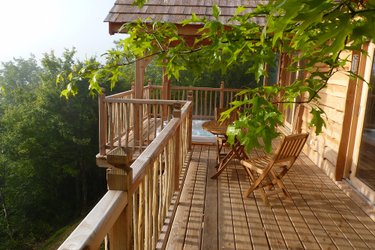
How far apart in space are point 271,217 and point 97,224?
8.91 feet

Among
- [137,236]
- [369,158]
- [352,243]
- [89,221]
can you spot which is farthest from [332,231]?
[89,221]

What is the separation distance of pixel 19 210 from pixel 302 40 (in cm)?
2419

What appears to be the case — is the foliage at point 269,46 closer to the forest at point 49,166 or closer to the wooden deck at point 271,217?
the wooden deck at point 271,217

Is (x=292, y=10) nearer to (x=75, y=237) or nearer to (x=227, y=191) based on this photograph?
(x=75, y=237)

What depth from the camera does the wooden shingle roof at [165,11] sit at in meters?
5.85

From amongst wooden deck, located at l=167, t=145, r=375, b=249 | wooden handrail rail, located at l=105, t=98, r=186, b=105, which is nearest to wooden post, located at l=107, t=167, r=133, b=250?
wooden deck, located at l=167, t=145, r=375, b=249

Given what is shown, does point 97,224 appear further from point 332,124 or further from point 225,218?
point 332,124

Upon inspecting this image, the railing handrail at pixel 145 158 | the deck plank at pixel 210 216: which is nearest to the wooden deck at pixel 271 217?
the deck plank at pixel 210 216

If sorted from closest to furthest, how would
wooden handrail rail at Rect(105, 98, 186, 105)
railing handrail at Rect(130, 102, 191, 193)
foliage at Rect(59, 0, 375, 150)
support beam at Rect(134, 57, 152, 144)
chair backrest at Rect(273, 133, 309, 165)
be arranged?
foliage at Rect(59, 0, 375, 150), railing handrail at Rect(130, 102, 191, 193), chair backrest at Rect(273, 133, 309, 165), wooden handrail rail at Rect(105, 98, 186, 105), support beam at Rect(134, 57, 152, 144)

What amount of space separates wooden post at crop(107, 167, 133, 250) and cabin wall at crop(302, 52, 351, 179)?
141 inches

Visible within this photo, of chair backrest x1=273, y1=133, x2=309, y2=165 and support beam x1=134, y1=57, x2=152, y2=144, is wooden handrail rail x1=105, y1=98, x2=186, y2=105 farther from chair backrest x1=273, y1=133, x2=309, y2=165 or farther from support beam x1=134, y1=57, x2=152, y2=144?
chair backrest x1=273, y1=133, x2=309, y2=165

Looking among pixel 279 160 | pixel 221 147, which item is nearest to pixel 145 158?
pixel 279 160

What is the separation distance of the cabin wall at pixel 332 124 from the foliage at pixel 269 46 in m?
2.54

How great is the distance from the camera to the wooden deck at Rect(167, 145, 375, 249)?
2.86 m
